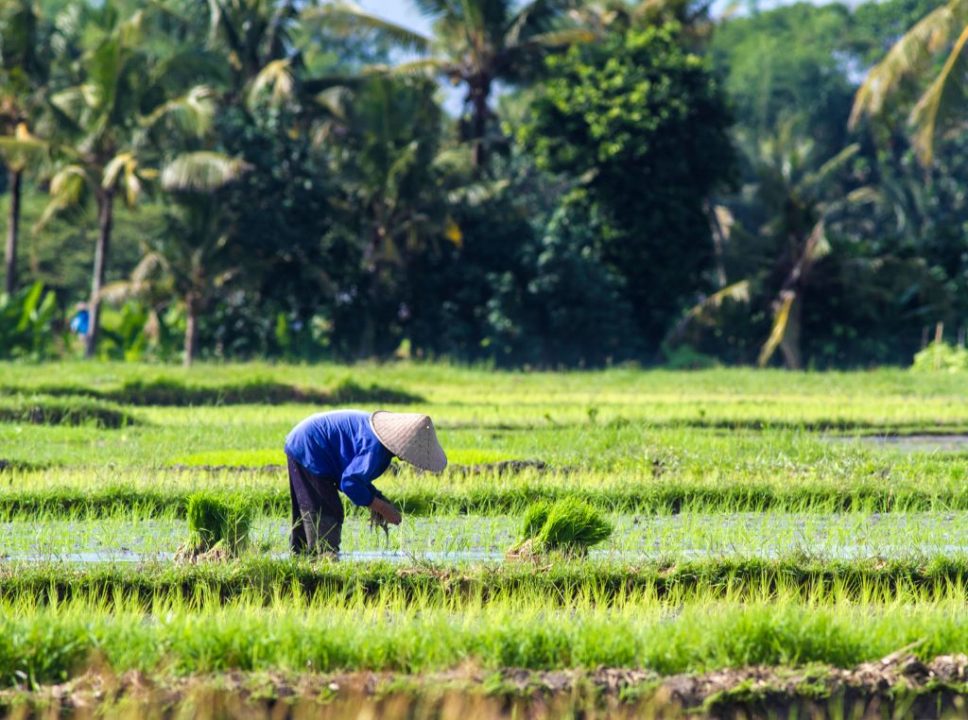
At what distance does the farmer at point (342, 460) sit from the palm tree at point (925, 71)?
1639 cm

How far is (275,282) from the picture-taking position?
94.6ft

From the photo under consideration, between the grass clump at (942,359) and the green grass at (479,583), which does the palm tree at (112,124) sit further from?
the green grass at (479,583)

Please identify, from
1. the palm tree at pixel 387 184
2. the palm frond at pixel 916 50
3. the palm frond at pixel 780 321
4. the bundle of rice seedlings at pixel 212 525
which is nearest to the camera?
the bundle of rice seedlings at pixel 212 525

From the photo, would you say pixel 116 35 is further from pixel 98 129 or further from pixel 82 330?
pixel 82 330

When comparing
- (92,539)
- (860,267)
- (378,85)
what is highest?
(378,85)

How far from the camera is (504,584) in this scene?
698 cm

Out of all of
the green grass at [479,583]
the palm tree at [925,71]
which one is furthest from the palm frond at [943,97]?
the green grass at [479,583]

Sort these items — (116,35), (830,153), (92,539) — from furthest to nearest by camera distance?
(830,153)
(116,35)
(92,539)

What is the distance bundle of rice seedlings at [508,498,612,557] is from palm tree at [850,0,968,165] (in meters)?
16.0

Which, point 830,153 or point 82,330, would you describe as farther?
point 830,153

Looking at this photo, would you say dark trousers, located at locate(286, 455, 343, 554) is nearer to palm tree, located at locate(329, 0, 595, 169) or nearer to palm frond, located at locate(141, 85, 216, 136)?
palm frond, located at locate(141, 85, 216, 136)

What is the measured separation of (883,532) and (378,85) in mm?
20147

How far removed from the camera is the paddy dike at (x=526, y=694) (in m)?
5.00

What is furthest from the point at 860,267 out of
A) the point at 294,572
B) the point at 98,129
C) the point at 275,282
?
the point at 294,572
